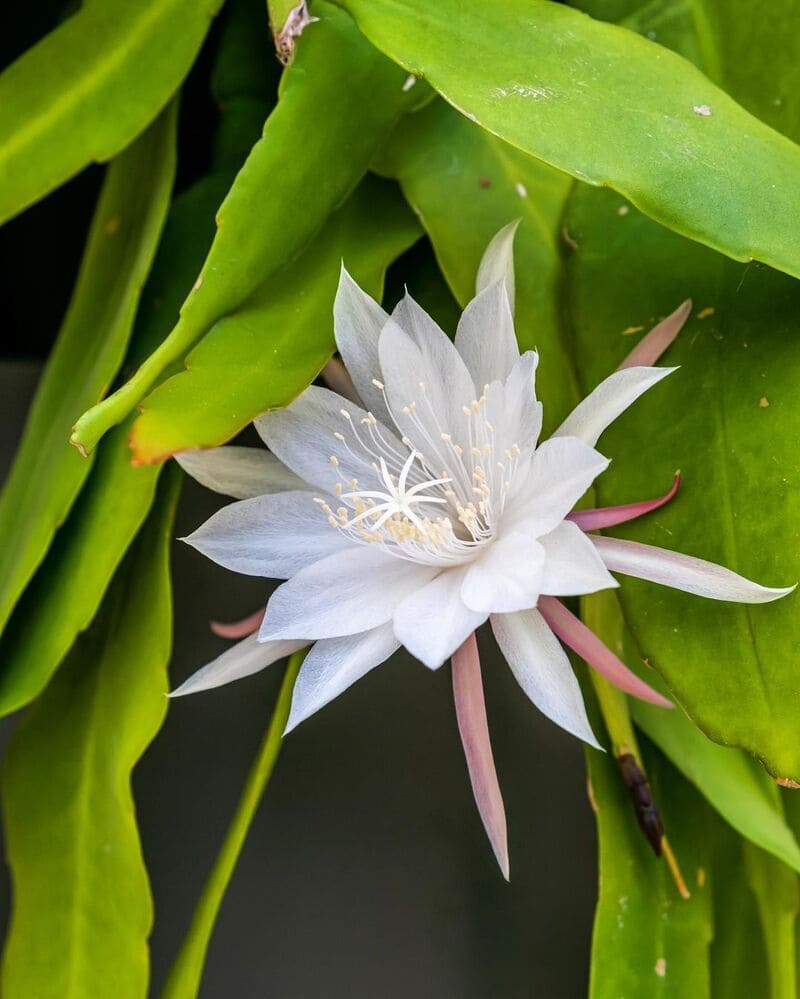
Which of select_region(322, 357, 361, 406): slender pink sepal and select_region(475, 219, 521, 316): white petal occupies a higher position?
select_region(475, 219, 521, 316): white petal

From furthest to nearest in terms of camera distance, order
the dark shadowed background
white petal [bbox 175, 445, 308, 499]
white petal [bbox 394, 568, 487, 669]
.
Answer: the dark shadowed background < white petal [bbox 175, 445, 308, 499] < white petal [bbox 394, 568, 487, 669]

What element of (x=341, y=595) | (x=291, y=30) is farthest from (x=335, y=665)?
(x=291, y=30)

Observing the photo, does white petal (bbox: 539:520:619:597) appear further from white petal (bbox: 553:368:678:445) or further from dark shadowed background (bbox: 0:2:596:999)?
dark shadowed background (bbox: 0:2:596:999)

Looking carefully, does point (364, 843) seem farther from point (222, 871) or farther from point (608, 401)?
point (608, 401)

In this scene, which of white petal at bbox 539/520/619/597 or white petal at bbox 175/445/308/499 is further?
white petal at bbox 175/445/308/499

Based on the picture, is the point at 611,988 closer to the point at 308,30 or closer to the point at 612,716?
the point at 612,716

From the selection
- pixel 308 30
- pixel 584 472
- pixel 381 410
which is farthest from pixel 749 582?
pixel 308 30

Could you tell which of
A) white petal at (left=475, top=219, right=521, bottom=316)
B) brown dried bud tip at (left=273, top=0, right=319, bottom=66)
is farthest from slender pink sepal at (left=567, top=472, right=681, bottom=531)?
brown dried bud tip at (left=273, top=0, right=319, bottom=66)
